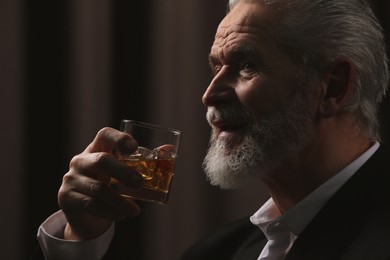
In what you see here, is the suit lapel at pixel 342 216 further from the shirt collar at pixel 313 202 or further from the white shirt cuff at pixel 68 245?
the white shirt cuff at pixel 68 245

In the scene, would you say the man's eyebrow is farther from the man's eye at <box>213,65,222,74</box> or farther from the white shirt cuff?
the white shirt cuff

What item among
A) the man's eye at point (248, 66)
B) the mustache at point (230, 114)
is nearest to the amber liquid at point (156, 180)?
the mustache at point (230, 114)

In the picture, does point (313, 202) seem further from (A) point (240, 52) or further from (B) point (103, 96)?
(B) point (103, 96)

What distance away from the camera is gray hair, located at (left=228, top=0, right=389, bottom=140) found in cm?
147

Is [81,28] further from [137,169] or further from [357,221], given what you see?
[357,221]

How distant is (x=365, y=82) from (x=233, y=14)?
32 cm

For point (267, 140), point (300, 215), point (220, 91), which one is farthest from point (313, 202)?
point (220, 91)

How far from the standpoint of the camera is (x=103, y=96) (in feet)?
6.65

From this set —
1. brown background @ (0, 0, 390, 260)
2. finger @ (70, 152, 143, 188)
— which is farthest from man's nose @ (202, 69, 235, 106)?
brown background @ (0, 0, 390, 260)

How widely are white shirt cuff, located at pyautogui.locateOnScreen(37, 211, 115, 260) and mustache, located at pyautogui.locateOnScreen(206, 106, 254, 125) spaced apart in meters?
0.36

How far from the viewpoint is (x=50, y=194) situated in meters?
Result: 1.99

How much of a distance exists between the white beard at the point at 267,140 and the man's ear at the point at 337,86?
0.04 meters

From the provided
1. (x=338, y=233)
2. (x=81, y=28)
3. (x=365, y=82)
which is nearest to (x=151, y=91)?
(x=81, y=28)

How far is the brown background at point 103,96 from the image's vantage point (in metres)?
1.99
